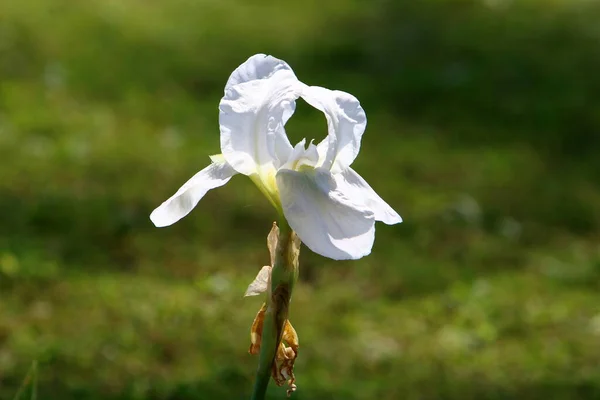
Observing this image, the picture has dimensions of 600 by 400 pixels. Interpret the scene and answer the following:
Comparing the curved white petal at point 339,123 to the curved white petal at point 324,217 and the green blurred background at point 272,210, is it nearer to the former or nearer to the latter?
the curved white petal at point 324,217

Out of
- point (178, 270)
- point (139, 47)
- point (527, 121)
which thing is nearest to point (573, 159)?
point (527, 121)

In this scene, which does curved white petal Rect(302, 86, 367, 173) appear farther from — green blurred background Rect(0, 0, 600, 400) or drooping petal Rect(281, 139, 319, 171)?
green blurred background Rect(0, 0, 600, 400)

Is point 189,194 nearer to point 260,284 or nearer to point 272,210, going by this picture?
point 260,284

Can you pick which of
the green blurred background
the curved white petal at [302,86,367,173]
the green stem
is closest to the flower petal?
the green stem

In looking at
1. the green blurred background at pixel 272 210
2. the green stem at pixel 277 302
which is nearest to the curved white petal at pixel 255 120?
the green stem at pixel 277 302

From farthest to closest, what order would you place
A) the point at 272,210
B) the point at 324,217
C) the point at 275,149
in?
the point at 272,210 → the point at 275,149 → the point at 324,217

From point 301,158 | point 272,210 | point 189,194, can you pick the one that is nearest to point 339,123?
point 301,158
